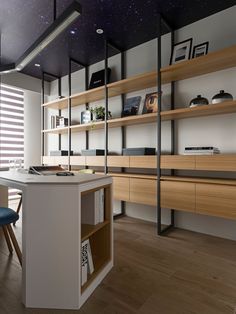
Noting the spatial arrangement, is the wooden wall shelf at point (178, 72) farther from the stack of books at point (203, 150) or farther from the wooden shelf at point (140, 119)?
the stack of books at point (203, 150)

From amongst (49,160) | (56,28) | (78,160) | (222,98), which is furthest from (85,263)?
(49,160)

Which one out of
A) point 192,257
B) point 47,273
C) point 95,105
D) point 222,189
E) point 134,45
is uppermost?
point 134,45

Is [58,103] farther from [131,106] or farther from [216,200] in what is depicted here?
[216,200]

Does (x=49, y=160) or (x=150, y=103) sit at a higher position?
(x=150, y=103)

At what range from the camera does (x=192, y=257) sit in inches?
86.9

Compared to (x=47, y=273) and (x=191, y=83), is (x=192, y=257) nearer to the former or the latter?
(x=47, y=273)

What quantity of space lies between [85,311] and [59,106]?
404 cm

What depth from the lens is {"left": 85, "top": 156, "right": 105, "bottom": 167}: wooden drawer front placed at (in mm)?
3595

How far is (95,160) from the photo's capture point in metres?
3.69

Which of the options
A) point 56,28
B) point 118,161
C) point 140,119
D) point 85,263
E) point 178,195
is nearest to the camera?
point 85,263

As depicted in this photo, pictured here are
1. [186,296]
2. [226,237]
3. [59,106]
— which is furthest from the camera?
[59,106]

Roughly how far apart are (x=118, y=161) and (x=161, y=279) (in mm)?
1846

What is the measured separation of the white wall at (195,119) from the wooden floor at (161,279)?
1.20 feet

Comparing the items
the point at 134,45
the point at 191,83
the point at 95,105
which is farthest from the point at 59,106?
the point at 191,83
